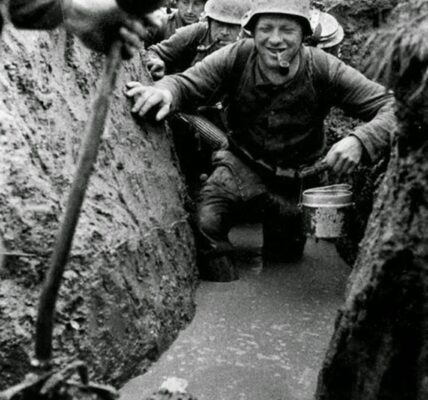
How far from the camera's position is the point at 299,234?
484 cm

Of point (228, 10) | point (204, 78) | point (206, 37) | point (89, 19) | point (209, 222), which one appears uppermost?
point (228, 10)

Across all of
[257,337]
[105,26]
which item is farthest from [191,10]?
[105,26]

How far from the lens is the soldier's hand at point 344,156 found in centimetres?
415

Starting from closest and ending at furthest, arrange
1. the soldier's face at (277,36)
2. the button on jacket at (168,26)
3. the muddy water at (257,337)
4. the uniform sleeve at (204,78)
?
the muddy water at (257,337) < the soldier's face at (277,36) < the uniform sleeve at (204,78) < the button on jacket at (168,26)

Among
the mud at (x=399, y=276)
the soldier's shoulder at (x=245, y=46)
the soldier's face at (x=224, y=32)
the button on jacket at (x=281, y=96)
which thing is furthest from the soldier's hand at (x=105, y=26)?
the soldier's face at (x=224, y=32)

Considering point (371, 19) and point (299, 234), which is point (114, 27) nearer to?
point (299, 234)

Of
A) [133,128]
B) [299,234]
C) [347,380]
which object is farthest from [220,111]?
[347,380]

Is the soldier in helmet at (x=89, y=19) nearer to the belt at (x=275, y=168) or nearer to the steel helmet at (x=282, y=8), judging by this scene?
the steel helmet at (x=282, y=8)

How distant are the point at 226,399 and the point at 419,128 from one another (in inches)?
58.5

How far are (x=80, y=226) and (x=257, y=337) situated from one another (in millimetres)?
1191

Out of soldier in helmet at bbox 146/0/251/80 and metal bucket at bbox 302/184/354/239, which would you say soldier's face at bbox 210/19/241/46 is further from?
metal bucket at bbox 302/184/354/239

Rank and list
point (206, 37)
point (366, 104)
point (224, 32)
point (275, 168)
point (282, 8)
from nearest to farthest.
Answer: point (282, 8)
point (366, 104)
point (275, 168)
point (224, 32)
point (206, 37)

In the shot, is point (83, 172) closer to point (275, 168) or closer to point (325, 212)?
point (325, 212)

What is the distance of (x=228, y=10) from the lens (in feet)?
19.5
